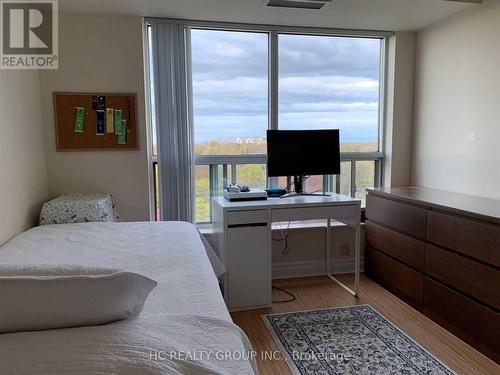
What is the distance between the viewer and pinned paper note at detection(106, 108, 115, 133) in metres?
2.85

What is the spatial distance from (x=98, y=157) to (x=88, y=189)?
262mm

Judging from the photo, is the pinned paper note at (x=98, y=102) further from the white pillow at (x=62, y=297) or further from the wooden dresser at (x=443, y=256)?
the wooden dresser at (x=443, y=256)

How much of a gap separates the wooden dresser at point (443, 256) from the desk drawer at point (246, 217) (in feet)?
3.44

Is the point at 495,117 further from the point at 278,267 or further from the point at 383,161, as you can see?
the point at 278,267

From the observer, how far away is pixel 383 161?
364 centimetres

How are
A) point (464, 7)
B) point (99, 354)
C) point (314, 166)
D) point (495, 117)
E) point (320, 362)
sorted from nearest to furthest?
1. point (99, 354)
2. point (320, 362)
3. point (495, 117)
4. point (464, 7)
5. point (314, 166)

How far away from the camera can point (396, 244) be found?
288cm

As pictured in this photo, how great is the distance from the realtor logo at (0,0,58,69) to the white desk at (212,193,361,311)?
1.62 meters

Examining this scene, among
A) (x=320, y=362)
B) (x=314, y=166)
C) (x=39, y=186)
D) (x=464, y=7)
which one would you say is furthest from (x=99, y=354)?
(x=464, y=7)

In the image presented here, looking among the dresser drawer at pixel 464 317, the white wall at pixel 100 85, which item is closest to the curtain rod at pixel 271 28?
the white wall at pixel 100 85

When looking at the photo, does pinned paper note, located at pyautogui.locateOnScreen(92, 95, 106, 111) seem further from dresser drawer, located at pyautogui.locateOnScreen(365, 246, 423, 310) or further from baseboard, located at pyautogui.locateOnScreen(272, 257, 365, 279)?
dresser drawer, located at pyautogui.locateOnScreen(365, 246, 423, 310)

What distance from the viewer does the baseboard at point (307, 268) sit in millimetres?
3377

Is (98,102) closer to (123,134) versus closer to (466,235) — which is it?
(123,134)

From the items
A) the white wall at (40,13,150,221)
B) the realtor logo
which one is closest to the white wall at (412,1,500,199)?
the white wall at (40,13,150,221)
